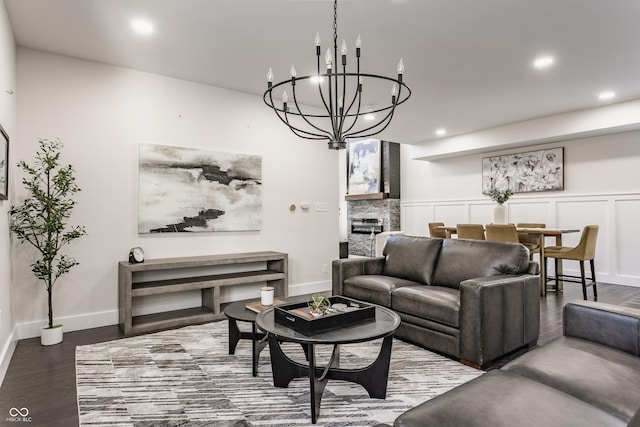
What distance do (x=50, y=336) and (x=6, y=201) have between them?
1.18 m

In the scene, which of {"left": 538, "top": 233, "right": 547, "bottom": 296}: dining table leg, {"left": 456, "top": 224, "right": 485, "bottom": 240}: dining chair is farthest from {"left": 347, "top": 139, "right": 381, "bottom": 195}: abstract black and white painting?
{"left": 538, "top": 233, "right": 547, "bottom": 296}: dining table leg

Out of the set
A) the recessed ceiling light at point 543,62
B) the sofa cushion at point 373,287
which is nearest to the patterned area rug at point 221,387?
the sofa cushion at point 373,287

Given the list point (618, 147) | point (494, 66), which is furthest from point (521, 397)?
point (618, 147)

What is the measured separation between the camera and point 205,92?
439cm

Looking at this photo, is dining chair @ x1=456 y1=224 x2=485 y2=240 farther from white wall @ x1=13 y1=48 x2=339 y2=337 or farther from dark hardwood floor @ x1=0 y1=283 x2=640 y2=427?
white wall @ x1=13 y1=48 x2=339 y2=337

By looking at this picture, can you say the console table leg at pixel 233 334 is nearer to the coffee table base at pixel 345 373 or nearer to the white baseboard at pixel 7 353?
the coffee table base at pixel 345 373

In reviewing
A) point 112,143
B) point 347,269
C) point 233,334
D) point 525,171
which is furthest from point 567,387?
point 525,171

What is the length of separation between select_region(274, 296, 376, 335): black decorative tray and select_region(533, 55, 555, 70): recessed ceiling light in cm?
319

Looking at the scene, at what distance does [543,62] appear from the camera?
379 centimetres

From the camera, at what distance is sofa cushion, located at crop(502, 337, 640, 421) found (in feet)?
4.38

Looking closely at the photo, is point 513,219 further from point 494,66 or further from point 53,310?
point 53,310

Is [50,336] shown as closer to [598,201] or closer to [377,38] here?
[377,38]

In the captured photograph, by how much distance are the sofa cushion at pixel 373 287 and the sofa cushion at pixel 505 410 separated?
6.23 ft

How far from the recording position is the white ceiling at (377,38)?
9.07 feet
